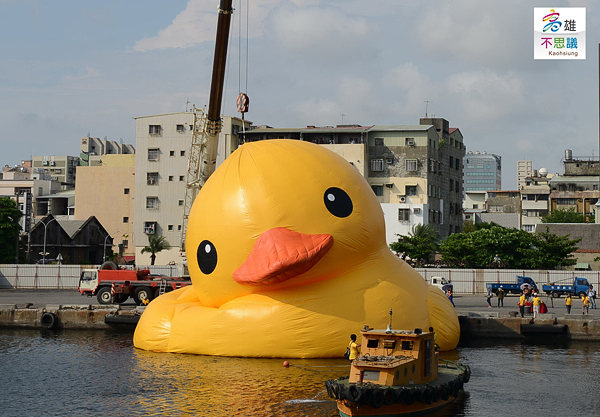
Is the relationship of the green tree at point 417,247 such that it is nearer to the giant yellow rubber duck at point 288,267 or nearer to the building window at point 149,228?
the building window at point 149,228

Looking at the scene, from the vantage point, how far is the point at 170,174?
8425 centimetres

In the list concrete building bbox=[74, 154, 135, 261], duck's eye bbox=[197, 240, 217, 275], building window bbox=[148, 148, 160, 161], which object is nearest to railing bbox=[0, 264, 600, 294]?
building window bbox=[148, 148, 160, 161]

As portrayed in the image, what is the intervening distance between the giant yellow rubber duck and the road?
15206mm

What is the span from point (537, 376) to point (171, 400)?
1258 centimetres

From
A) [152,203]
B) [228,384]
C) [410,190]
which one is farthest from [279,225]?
[152,203]

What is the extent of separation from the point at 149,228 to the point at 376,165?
27.5 m

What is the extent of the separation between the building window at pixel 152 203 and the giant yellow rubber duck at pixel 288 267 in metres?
58.1

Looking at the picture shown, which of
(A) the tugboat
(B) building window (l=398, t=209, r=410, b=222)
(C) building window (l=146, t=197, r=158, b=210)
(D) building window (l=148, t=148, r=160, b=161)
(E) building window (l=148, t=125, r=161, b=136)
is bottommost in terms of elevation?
(A) the tugboat

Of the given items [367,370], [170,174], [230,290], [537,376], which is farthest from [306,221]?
[170,174]

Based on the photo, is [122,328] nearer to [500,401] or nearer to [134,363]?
[134,363]

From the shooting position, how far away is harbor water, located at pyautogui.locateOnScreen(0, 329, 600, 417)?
20.1 meters

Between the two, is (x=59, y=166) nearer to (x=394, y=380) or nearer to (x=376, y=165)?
(x=376, y=165)

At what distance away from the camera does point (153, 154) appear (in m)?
84.8

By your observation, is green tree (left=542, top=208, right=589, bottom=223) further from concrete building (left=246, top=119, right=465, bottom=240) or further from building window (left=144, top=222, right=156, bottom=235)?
building window (left=144, top=222, right=156, bottom=235)
